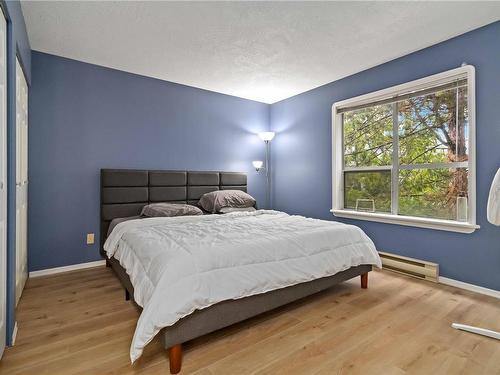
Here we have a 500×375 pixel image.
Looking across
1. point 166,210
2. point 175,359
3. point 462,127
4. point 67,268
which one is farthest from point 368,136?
point 67,268

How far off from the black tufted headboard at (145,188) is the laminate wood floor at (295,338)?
41.4 inches

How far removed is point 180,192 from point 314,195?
2.00m

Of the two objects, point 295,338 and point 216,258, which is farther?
point 295,338

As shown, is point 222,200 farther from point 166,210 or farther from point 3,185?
point 3,185

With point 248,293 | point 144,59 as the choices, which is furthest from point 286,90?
point 248,293

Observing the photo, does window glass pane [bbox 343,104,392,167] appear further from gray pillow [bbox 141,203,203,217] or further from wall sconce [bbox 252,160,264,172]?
gray pillow [bbox 141,203,203,217]

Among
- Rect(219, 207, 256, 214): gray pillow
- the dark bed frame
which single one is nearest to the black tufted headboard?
the dark bed frame

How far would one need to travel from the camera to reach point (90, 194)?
128 inches

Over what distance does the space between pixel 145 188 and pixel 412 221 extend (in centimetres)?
321

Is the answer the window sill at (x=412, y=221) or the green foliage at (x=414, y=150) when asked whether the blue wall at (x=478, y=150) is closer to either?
the window sill at (x=412, y=221)

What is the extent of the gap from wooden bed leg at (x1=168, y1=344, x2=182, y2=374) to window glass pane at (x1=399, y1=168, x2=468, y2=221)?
2877mm

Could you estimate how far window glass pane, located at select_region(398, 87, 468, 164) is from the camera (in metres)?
2.78

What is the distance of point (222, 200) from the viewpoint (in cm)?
361

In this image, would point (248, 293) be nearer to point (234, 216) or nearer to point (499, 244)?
point (234, 216)
